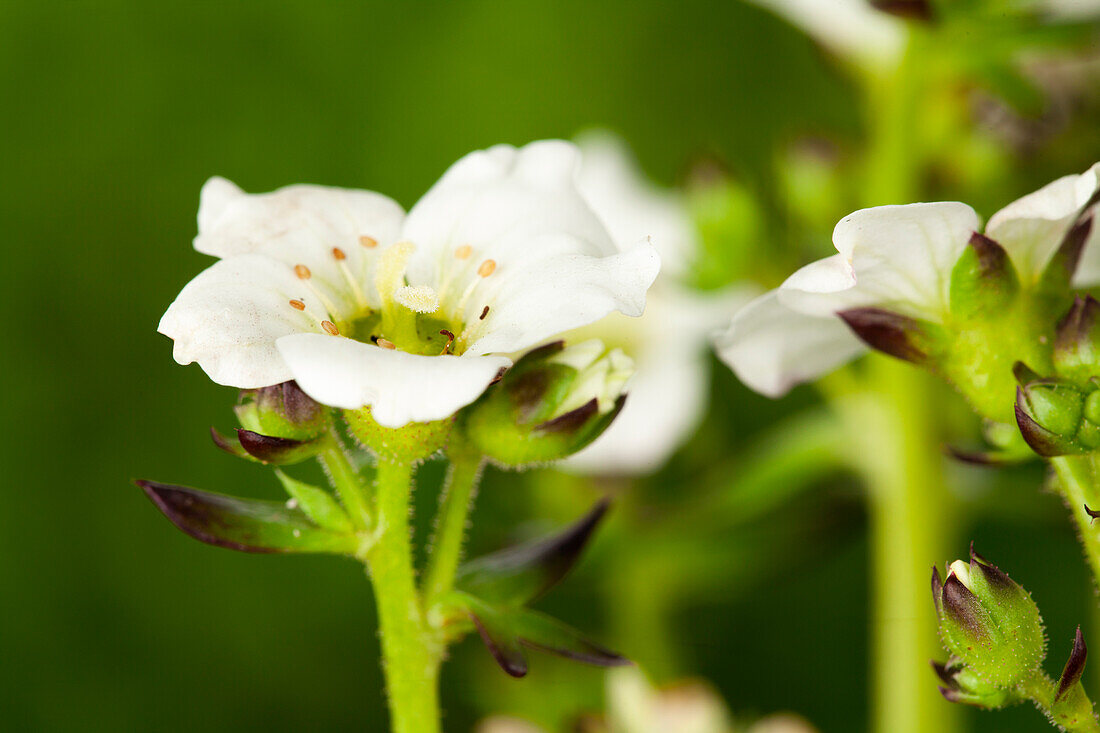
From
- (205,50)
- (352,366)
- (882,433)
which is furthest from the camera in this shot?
(205,50)

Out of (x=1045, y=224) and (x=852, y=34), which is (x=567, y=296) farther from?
(x=852, y=34)

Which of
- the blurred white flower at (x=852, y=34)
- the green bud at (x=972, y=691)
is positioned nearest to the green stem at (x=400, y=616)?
the green bud at (x=972, y=691)

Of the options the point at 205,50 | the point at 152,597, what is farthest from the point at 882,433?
the point at 205,50

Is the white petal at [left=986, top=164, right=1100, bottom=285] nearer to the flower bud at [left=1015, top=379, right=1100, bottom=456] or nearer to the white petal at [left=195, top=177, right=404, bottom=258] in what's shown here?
the flower bud at [left=1015, top=379, right=1100, bottom=456]

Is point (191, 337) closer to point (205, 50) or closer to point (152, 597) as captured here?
point (152, 597)

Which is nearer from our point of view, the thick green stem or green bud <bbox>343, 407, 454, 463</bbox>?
green bud <bbox>343, 407, 454, 463</bbox>

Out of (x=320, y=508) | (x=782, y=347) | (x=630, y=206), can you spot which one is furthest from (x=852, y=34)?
(x=320, y=508)

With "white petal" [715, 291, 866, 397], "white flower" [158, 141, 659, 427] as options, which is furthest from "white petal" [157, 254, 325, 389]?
"white petal" [715, 291, 866, 397]
